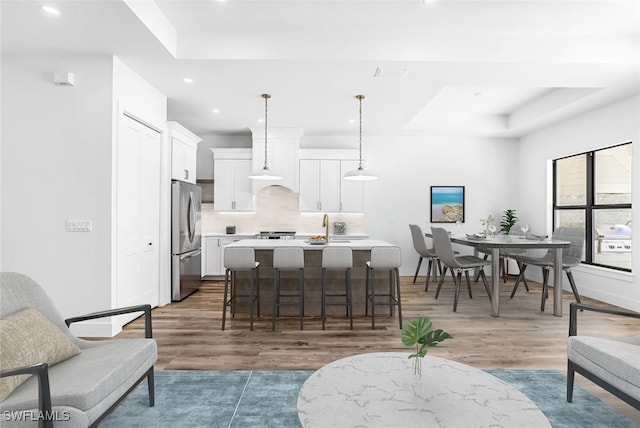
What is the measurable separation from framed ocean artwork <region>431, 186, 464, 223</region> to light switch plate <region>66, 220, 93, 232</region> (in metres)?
5.86

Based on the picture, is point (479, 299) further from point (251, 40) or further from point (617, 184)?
point (251, 40)

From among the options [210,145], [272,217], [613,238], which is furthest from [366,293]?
[210,145]

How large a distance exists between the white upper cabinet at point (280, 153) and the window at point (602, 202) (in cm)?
474

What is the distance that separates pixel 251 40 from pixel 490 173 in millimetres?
5595

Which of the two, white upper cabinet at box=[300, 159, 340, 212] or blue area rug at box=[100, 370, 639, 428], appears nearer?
blue area rug at box=[100, 370, 639, 428]

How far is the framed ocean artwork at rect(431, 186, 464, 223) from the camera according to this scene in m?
7.06

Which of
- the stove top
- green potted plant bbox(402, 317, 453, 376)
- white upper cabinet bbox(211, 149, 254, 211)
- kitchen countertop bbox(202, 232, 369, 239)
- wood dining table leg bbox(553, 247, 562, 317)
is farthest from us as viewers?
white upper cabinet bbox(211, 149, 254, 211)

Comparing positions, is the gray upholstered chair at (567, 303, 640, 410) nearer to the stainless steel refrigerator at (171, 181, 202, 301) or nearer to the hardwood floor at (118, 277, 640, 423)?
the hardwood floor at (118, 277, 640, 423)

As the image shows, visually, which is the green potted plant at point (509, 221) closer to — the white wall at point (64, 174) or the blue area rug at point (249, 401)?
the blue area rug at point (249, 401)

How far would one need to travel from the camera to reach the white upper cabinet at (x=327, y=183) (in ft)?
22.0

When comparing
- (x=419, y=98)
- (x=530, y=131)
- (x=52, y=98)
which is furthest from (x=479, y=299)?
(x=52, y=98)

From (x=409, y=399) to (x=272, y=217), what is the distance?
18.4 feet

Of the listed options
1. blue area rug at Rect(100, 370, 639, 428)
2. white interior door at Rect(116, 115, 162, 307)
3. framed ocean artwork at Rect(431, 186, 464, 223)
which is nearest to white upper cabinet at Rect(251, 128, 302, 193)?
white interior door at Rect(116, 115, 162, 307)

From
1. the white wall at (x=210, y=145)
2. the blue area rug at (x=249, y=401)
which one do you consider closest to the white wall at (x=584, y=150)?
the blue area rug at (x=249, y=401)
